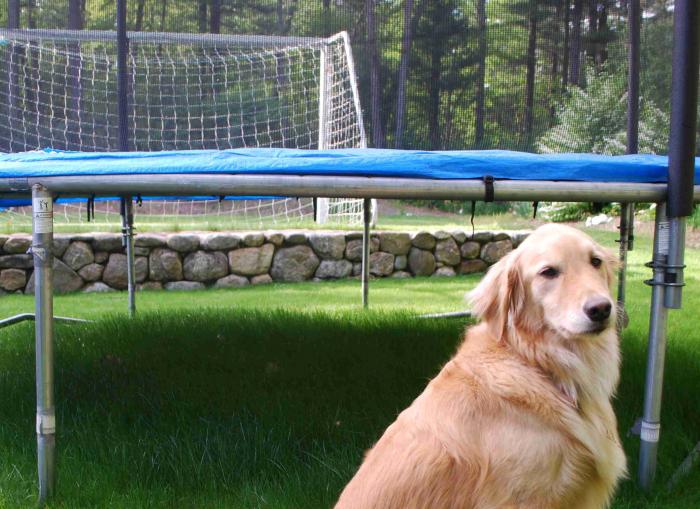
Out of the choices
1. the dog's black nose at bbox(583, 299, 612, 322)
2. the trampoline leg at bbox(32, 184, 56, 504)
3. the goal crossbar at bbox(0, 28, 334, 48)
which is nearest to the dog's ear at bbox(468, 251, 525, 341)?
the dog's black nose at bbox(583, 299, 612, 322)

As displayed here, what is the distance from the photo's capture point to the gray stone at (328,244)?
25.7 feet

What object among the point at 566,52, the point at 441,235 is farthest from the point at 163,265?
the point at 566,52

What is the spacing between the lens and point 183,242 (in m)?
7.44

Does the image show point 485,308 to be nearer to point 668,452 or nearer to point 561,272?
point 561,272

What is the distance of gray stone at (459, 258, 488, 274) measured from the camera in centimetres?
851

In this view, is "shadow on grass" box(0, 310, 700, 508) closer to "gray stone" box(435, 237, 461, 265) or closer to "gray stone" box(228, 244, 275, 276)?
"gray stone" box(228, 244, 275, 276)

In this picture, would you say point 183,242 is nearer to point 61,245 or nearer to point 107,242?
point 107,242

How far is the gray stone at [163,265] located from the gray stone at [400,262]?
103 inches

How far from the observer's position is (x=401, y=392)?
3082 mm

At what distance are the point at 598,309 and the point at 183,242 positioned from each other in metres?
6.37

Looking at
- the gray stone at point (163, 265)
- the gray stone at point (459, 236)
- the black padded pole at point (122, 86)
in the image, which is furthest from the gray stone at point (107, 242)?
the gray stone at point (459, 236)

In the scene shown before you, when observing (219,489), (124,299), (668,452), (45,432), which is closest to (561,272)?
(668,452)

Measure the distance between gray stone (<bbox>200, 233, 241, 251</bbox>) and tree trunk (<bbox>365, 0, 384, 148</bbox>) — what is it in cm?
194

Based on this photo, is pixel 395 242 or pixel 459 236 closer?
pixel 395 242
